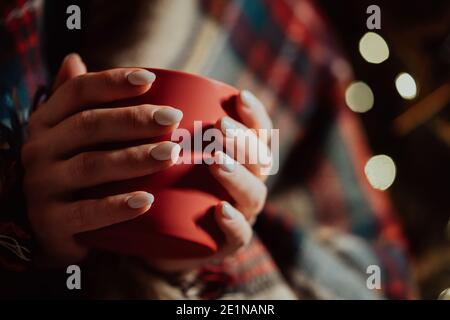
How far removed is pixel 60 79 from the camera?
51 cm

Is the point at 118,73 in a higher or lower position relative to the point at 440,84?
A: lower

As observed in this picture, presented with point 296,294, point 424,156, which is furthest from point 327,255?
point 424,156

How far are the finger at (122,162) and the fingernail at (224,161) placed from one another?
36 mm

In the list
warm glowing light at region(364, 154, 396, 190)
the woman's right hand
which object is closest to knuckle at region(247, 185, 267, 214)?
the woman's right hand

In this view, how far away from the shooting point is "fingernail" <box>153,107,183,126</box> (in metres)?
0.42

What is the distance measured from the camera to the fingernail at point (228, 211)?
458 mm

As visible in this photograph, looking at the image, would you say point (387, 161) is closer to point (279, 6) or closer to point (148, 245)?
point (279, 6)

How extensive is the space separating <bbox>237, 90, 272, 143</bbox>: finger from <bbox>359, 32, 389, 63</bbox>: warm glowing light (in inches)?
12.8

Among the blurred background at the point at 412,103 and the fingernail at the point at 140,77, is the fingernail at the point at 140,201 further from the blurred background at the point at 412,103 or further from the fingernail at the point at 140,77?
the blurred background at the point at 412,103

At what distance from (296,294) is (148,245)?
8.5 inches

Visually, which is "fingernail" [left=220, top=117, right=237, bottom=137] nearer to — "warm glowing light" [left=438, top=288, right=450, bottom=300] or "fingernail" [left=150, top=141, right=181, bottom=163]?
"fingernail" [left=150, top=141, right=181, bottom=163]
